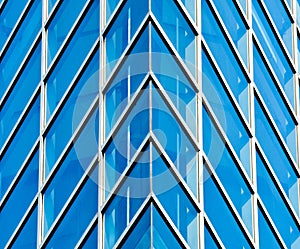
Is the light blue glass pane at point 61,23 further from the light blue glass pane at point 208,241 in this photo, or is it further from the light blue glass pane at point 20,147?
the light blue glass pane at point 208,241

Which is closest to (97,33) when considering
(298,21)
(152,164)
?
(152,164)

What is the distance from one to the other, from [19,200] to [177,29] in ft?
18.3

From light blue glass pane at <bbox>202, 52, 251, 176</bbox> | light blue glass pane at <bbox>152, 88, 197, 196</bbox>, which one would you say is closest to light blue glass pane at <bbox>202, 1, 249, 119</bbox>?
light blue glass pane at <bbox>202, 52, 251, 176</bbox>

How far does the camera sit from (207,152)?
36.4m

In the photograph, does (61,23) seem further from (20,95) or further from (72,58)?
(20,95)

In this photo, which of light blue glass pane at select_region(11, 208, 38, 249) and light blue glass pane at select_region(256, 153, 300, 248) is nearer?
light blue glass pane at select_region(11, 208, 38, 249)

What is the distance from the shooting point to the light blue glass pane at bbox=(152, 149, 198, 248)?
34719mm

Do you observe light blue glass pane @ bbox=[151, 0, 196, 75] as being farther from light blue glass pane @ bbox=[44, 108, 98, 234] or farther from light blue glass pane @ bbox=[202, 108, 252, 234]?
light blue glass pane @ bbox=[44, 108, 98, 234]

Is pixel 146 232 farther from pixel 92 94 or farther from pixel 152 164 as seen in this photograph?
pixel 92 94

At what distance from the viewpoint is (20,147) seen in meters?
39.7

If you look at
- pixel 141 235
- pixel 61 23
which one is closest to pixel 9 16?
pixel 61 23

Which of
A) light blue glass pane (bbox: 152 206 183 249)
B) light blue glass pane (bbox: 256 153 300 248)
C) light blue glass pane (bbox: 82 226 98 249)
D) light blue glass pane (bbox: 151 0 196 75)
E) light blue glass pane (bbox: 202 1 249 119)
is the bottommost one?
light blue glass pane (bbox: 152 206 183 249)

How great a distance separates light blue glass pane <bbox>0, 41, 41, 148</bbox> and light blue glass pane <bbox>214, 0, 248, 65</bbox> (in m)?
4.32

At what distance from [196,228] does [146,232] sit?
140 cm
